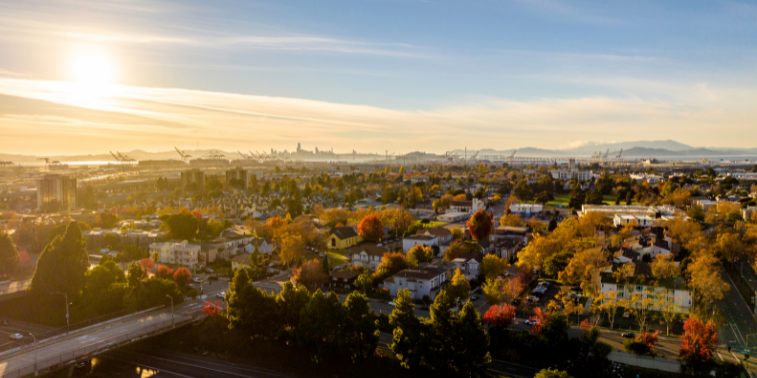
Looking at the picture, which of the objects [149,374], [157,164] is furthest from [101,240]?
[157,164]

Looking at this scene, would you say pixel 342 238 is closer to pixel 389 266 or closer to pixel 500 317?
pixel 389 266

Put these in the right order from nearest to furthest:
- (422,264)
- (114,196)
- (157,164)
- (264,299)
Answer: (264,299) → (422,264) → (114,196) → (157,164)

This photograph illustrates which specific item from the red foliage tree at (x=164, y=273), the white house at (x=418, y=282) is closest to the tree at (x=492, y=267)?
the white house at (x=418, y=282)

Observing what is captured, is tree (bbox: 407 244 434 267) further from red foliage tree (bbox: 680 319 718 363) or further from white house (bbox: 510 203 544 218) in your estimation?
white house (bbox: 510 203 544 218)

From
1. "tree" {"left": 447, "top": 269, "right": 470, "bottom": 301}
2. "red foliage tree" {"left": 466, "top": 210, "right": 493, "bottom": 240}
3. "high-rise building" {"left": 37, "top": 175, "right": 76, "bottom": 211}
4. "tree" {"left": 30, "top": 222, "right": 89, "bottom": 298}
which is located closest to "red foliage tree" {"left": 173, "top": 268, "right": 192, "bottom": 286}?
"tree" {"left": 30, "top": 222, "right": 89, "bottom": 298}

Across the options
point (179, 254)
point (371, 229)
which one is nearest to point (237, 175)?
point (371, 229)

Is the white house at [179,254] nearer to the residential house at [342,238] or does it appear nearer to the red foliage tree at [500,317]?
the residential house at [342,238]

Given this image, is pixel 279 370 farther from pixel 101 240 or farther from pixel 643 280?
pixel 101 240
